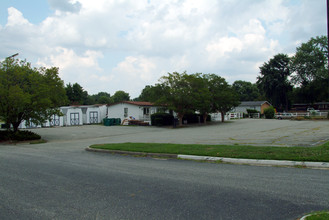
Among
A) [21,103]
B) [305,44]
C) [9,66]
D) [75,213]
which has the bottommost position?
[75,213]

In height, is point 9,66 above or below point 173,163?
above

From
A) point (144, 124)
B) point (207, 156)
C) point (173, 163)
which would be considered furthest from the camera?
point (144, 124)

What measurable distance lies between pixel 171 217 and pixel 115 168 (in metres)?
4.80

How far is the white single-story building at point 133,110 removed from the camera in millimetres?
38881

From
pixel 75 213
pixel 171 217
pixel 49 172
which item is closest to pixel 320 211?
pixel 171 217

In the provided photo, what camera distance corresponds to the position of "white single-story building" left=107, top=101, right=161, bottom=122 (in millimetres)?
38881

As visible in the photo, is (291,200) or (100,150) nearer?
(291,200)

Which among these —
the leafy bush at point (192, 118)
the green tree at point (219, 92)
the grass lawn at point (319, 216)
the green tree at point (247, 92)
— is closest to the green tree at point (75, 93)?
the leafy bush at point (192, 118)

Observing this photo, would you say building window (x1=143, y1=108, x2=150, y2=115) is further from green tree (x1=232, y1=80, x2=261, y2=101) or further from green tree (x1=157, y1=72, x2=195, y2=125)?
green tree (x1=232, y1=80, x2=261, y2=101)

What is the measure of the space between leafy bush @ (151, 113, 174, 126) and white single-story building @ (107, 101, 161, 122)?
2719mm

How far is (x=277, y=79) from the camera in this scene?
70.5 m

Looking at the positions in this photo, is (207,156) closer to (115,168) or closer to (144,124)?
(115,168)

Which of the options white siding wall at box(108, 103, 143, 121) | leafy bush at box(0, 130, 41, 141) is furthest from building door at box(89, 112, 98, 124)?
leafy bush at box(0, 130, 41, 141)

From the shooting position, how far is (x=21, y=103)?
20203 millimetres
